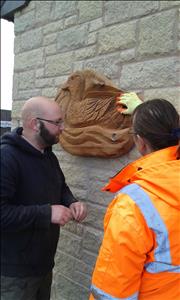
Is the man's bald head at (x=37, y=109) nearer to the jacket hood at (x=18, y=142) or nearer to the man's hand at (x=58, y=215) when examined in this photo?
the jacket hood at (x=18, y=142)

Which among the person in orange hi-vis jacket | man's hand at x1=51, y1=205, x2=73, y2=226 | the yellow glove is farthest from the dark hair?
the yellow glove

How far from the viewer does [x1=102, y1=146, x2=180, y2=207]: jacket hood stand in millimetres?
1657

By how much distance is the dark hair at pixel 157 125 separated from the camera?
1808mm

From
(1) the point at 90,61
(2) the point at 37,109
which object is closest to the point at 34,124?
(2) the point at 37,109

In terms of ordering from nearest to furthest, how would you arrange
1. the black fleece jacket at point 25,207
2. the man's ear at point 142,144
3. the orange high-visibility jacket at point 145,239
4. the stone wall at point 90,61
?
the orange high-visibility jacket at point 145,239 → the man's ear at point 142,144 → the black fleece jacket at point 25,207 → the stone wall at point 90,61

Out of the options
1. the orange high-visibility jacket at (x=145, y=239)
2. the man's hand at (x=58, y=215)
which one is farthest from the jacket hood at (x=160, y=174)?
the man's hand at (x=58, y=215)

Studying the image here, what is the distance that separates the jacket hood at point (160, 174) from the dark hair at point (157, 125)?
5 cm

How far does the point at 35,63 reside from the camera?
411 cm

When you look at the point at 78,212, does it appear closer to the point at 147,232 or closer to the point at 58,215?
the point at 58,215

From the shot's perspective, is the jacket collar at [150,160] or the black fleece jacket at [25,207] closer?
the jacket collar at [150,160]

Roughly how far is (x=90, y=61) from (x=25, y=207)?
5.41 feet

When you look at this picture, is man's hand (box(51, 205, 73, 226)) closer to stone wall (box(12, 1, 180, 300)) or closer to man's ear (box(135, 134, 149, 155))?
man's ear (box(135, 134, 149, 155))

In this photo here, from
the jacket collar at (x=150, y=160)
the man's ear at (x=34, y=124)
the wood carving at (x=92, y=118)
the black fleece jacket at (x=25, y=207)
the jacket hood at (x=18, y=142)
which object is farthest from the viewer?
the wood carving at (x=92, y=118)

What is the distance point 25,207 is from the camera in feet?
7.09
